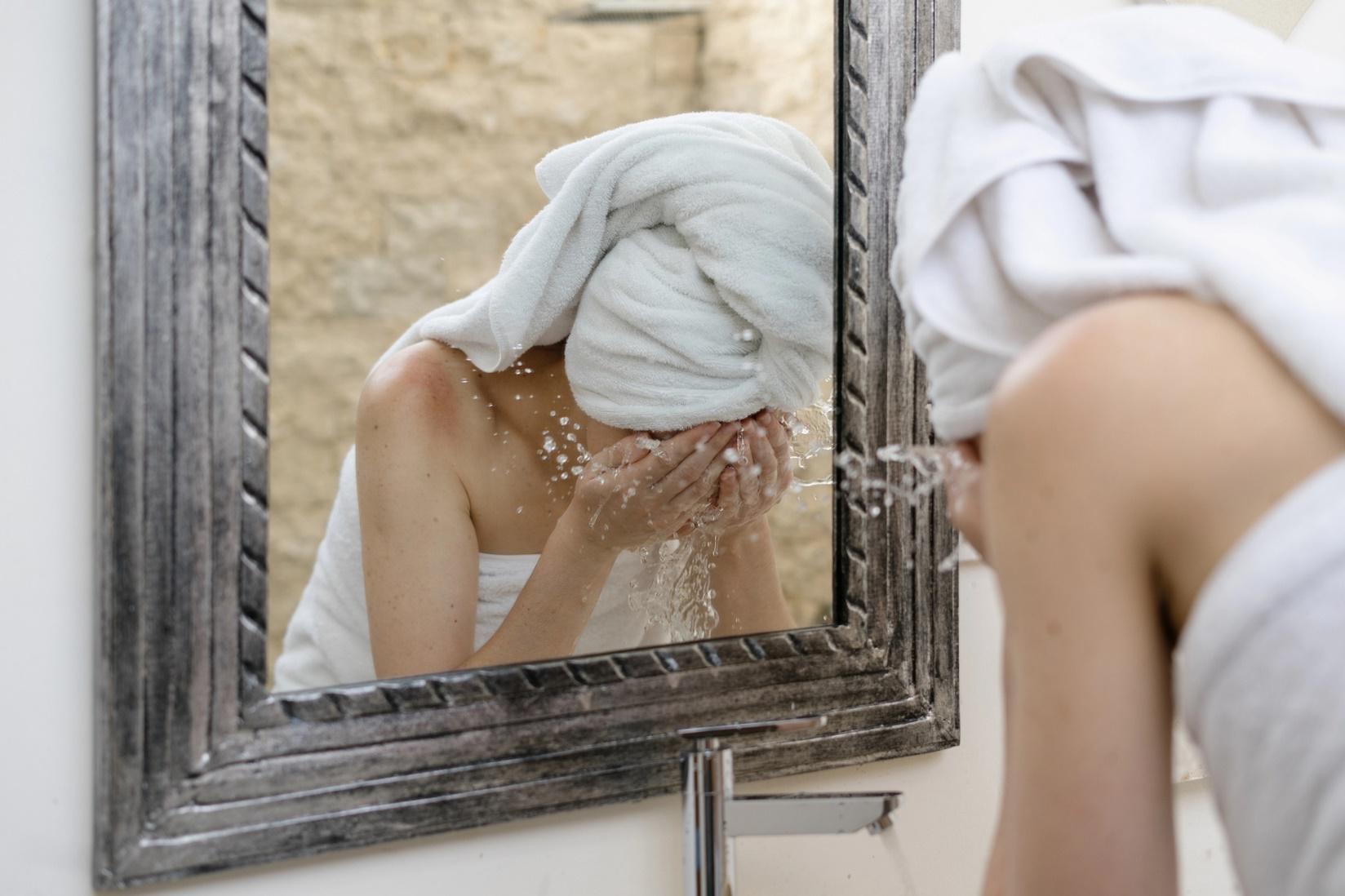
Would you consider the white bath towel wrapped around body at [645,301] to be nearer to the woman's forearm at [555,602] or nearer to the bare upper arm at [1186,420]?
the woman's forearm at [555,602]

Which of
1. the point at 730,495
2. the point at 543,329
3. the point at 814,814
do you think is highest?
the point at 543,329

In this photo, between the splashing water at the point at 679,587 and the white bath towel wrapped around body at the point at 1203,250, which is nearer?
the white bath towel wrapped around body at the point at 1203,250

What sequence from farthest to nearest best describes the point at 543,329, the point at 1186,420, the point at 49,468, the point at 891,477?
1. the point at 891,477
2. the point at 543,329
3. the point at 49,468
4. the point at 1186,420

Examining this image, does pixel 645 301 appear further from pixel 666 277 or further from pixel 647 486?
pixel 647 486

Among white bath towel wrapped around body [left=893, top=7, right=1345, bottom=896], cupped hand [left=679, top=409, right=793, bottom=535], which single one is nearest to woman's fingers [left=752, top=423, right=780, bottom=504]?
cupped hand [left=679, top=409, right=793, bottom=535]

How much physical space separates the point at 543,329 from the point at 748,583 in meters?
0.25

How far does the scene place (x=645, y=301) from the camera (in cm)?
82

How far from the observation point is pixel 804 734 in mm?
906

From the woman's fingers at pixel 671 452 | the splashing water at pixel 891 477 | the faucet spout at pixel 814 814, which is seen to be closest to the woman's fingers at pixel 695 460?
the woman's fingers at pixel 671 452

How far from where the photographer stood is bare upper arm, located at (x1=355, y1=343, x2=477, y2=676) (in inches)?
29.8

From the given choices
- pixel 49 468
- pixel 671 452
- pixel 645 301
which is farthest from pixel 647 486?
pixel 49 468

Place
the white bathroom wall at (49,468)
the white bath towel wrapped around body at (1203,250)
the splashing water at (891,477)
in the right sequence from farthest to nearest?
1. the splashing water at (891,477)
2. the white bathroom wall at (49,468)
3. the white bath towel wrapped around body at (1203,250)

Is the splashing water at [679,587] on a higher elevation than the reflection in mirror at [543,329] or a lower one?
lower

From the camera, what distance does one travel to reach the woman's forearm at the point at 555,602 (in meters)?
0.80
